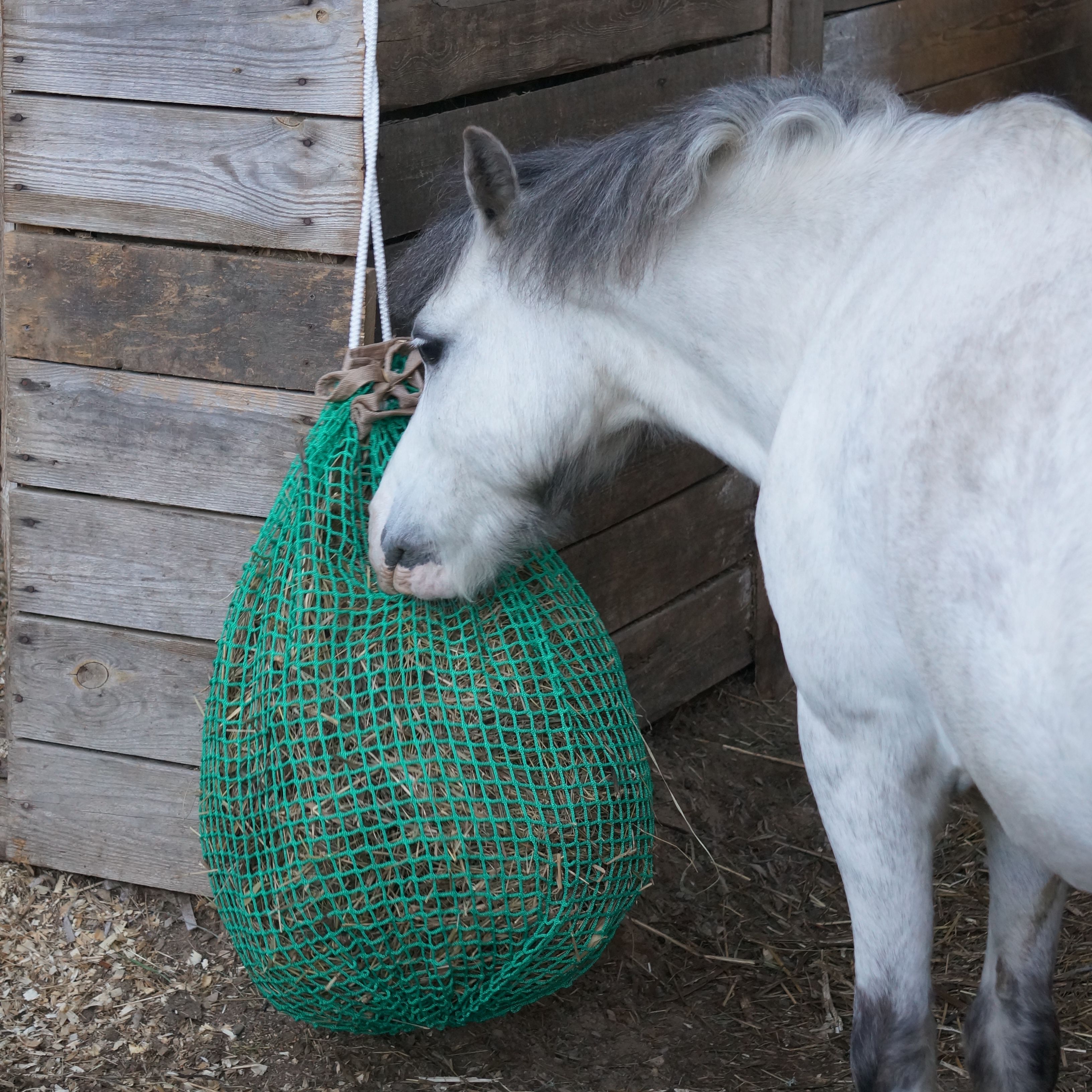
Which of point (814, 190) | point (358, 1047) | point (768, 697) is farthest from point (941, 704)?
point (768, 697)

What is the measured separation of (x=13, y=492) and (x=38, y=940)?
3.30ft

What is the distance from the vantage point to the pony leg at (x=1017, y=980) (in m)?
2.01

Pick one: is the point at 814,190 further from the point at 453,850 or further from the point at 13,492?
the point at 13,492

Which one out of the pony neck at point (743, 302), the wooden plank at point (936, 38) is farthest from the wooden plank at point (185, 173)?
the wooden plank at point (936, 38)

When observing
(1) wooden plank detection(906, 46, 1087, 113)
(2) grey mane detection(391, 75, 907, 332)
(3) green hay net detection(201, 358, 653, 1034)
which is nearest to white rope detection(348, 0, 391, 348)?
(3) green hay net detection(201, 358, 653, 1034)

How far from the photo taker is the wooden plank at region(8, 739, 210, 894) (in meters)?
2.89

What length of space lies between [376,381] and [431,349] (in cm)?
17

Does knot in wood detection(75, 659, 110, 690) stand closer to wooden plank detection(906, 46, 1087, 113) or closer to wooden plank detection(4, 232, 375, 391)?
wooden plank detection(4, 232, 375, 391)

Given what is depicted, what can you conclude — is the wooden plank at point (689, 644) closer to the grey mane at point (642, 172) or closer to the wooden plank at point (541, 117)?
the wooden plank at point (541, 117)

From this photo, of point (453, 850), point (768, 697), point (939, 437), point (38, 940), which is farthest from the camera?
point (768, 697)

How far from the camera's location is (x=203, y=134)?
245 cm

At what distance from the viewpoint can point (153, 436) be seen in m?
2.66

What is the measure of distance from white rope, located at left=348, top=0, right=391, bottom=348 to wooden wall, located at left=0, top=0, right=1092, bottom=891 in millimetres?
44

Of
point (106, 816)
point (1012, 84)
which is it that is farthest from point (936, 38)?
point (106, 816)
